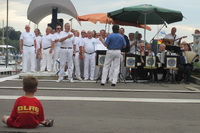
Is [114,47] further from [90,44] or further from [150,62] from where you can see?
Answer: [90,44]

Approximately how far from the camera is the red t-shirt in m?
5.98

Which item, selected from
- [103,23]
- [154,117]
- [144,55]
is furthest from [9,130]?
[103,23]

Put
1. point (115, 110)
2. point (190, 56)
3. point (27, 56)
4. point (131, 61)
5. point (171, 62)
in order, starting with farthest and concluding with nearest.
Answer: point (27, 56) < point (190, 56) < point (131, 61) < point (171, 62) < point (115, 110)

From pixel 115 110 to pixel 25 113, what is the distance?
292cm

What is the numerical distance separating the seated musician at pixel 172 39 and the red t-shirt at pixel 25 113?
39.1ft

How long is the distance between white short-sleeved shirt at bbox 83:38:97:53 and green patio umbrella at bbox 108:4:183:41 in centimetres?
148

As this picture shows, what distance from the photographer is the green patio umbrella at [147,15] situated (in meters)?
16.6

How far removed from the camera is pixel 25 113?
598cm

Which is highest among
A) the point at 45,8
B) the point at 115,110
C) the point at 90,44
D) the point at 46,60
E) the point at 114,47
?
the point at 45,8

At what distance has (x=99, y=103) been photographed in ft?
31.2

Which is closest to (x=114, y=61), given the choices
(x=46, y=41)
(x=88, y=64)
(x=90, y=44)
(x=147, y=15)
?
(x=90, y=44)

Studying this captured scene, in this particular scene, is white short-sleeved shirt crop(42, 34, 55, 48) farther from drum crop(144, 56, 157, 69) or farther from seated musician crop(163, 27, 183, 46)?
seated musician crop(163, 27, 183, 46)

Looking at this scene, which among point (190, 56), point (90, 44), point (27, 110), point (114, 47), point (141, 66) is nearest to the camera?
point (27, 110)

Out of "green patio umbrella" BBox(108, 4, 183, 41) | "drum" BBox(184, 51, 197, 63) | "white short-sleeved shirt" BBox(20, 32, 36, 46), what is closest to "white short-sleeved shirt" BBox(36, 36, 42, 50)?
"white short-sleeved shirt" BBox(20, 32, 36, 46)
